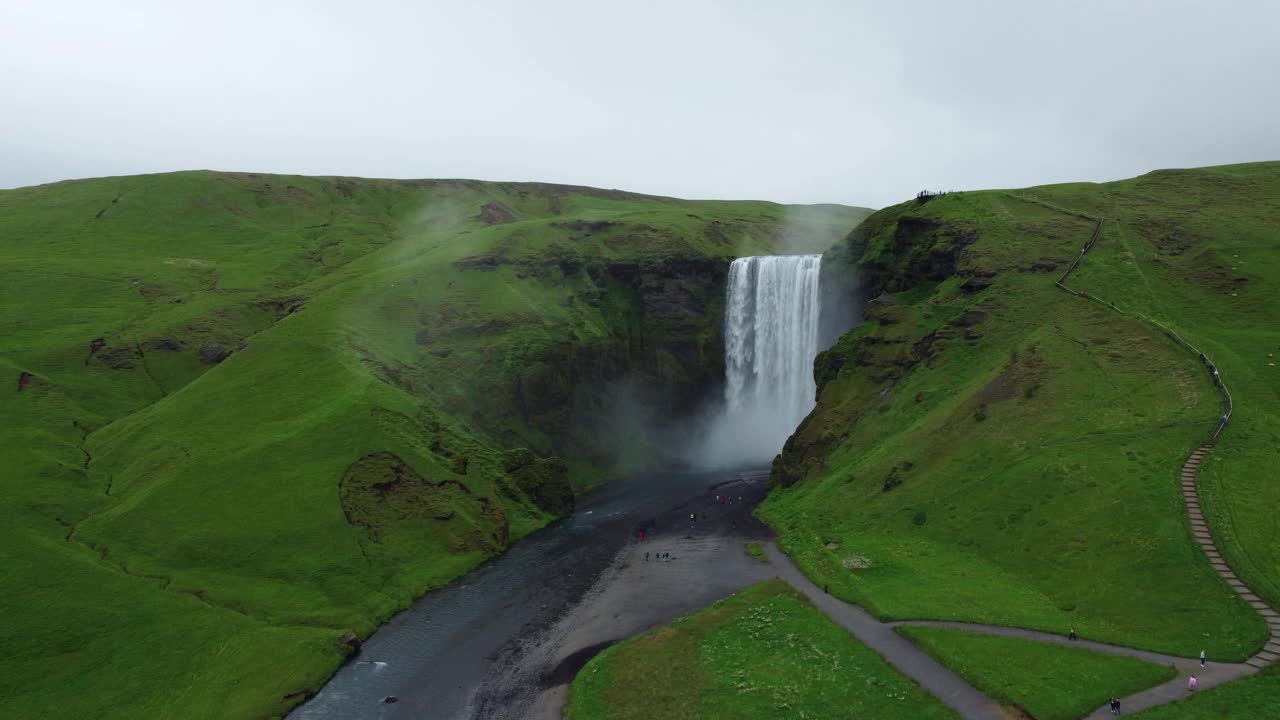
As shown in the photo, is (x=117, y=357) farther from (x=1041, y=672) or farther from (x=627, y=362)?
(x=1041, y=672)

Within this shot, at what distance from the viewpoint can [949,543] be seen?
50.3 meters

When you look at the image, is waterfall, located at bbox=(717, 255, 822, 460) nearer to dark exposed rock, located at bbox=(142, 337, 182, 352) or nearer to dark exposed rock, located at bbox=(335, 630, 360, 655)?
dark exposed rock, located at bbox=(335, 630, 360, 655)

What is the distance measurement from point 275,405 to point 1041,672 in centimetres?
6818

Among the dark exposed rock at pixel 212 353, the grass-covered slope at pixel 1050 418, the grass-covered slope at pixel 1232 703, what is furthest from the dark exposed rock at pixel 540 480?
the grass-covered slope at pixel 1232 703

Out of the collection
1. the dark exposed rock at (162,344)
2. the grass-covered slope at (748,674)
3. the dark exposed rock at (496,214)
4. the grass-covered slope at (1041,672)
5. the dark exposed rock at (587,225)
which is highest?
the dark exposed rock at (496,214)

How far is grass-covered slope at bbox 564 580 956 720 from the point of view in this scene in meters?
34.5

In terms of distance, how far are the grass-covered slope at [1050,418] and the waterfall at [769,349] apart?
423 inches

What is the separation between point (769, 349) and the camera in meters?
103

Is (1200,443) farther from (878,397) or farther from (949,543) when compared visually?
(878,397)

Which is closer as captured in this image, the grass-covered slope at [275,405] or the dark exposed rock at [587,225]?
the grass-covered slope at [275,405]

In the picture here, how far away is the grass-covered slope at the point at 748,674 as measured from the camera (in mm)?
34531

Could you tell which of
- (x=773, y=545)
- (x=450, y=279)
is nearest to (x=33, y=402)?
(x=450, y=279)

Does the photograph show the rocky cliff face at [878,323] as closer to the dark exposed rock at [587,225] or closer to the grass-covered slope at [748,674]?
the grass-covered slope at [748,674]

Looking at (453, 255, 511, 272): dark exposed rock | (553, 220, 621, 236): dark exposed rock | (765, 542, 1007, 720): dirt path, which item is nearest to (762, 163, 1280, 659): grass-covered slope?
(765, 542, 1007, 720): dirt path
